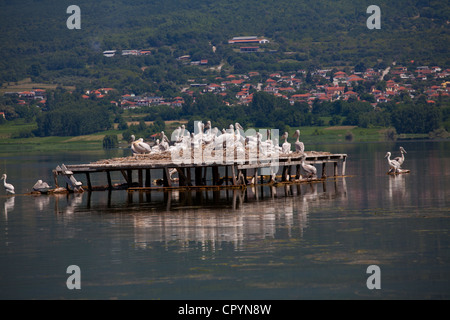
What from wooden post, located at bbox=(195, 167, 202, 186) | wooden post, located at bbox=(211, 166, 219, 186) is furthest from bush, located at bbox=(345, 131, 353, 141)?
wooden post, located at bbox=(195, 167, 202, 186)

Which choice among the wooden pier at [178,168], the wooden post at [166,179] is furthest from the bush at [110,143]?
the wooden post at [166,179]

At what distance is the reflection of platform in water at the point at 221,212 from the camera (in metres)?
27.0

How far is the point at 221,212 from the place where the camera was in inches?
1288

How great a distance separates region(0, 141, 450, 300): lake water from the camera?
2061 centimetres

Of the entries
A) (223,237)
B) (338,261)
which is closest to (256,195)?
(223,237)

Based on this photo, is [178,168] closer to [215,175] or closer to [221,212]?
[215,175]

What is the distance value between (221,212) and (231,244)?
7305mm

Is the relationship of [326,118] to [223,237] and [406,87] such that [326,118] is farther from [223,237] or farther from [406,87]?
[223,237]

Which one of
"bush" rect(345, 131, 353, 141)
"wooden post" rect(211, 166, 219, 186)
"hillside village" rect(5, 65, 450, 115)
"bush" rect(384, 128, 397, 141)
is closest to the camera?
"wooden post" rect(211, 166, 219, 186)

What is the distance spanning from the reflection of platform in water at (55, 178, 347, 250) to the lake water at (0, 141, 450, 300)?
44mm

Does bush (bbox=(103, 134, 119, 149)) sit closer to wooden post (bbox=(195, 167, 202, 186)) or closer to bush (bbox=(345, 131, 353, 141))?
bush (bbox=(345, 131, 353, 141))

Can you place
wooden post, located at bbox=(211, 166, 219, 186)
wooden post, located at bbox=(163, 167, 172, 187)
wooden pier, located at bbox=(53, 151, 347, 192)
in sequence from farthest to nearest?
wooden post, located at bbox=(211, 166, 219, 186)
wooden post, located at bbox=(163, 167, 172, 187)
wooden pier, located at bbox=(53, 151, 347, 192)

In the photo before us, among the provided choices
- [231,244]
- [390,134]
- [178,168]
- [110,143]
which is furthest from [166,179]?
[390,134]
